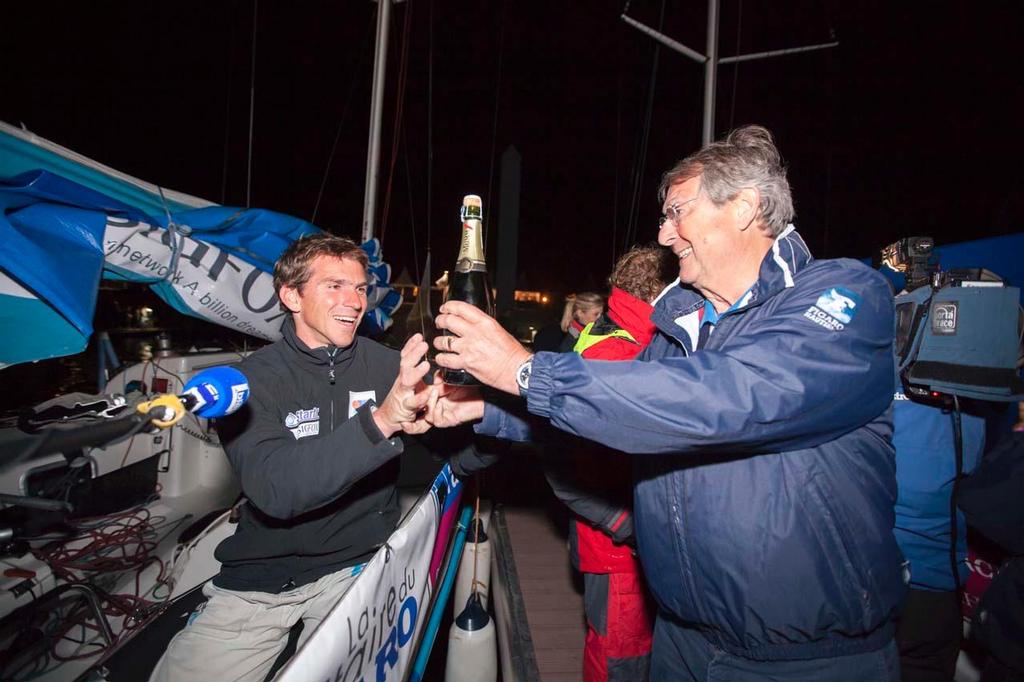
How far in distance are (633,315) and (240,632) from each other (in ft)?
8.16

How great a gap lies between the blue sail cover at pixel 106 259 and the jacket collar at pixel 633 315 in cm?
302

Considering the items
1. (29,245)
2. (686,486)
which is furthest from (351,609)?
(29,245)

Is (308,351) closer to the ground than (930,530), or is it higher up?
higher up

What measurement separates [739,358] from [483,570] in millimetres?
3992

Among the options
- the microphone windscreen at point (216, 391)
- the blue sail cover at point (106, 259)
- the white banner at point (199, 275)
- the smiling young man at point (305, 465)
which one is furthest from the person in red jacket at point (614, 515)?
the blue sail cover at point (106, 259)

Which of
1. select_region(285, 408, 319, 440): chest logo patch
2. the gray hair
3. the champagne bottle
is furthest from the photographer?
select_region(285, 408, 319, 440): chest logo patch

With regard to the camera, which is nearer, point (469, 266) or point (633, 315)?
point (469, 266)

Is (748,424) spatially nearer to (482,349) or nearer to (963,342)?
(482,349)

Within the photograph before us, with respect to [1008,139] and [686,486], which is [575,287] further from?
[686,486]

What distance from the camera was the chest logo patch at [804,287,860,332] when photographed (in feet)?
4.33

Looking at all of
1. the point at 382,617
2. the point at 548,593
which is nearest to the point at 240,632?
the point at 382,617

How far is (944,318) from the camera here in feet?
9.03

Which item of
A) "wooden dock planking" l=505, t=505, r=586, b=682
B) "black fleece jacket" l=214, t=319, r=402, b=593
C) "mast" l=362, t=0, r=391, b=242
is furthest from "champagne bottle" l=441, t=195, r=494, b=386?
"mast" l=362, t=0, r=391, b=242

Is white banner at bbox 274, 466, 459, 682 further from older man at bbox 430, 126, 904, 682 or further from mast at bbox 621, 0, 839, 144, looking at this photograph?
mast at bbox 621, 0, 839, 144
